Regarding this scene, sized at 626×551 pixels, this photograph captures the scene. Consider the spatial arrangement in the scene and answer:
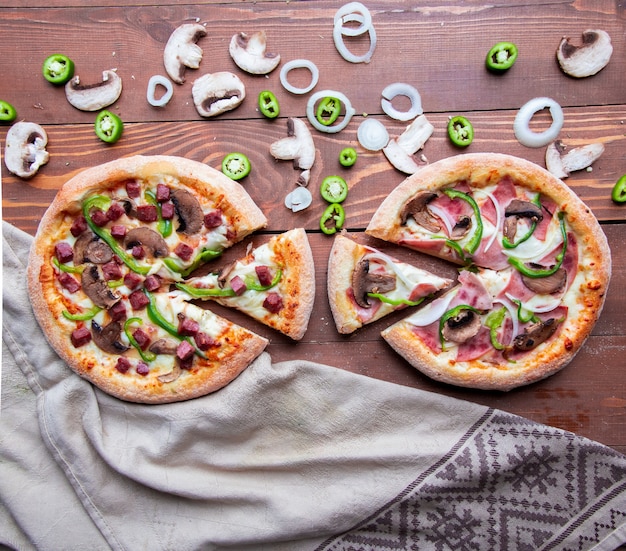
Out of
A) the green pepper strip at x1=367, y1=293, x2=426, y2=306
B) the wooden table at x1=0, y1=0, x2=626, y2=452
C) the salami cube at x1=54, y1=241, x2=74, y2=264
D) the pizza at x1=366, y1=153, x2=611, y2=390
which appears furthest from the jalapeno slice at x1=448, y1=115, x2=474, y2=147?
the salami cube at x1=54, y1=241, x2=74, y2=264

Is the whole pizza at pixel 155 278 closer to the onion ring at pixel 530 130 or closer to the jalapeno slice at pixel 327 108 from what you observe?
the jalapeno slice at pixel 327 108

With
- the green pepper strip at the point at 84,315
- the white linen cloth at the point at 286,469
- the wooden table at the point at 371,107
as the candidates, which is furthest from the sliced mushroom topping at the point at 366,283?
the green pepper strip at the point at 84,315

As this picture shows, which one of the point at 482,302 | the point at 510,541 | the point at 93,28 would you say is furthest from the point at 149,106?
the point at 510,541

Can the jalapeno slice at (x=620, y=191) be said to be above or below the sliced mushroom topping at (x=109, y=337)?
above

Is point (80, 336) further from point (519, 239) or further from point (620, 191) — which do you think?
point (620, 191)

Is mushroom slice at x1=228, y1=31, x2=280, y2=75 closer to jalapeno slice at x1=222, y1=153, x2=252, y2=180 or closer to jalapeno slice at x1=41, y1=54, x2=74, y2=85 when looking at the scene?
jalapeno slice at x1=222, y1=153, x2=252, y2=180
